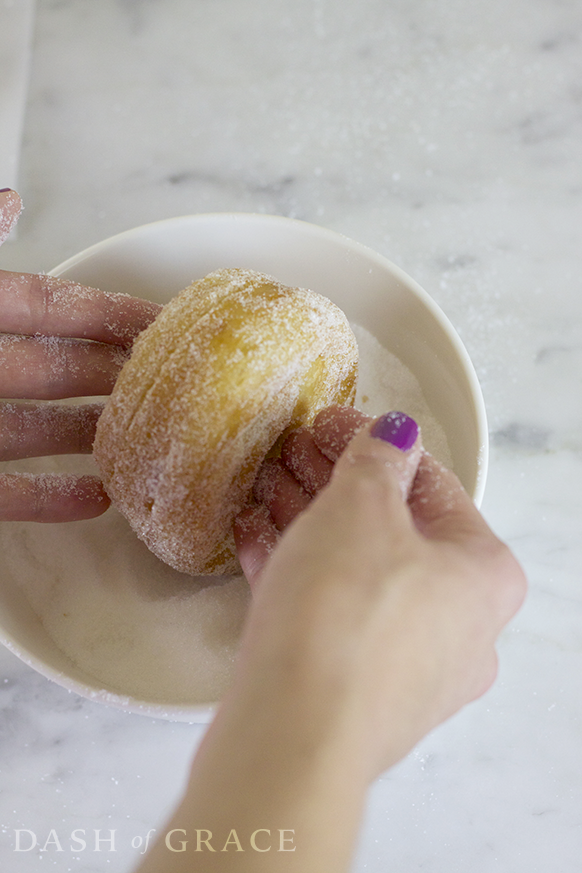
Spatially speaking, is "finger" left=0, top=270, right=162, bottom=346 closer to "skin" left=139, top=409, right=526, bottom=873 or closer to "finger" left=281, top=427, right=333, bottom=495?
"finger" left=281, top=427, right=333, bottom=495

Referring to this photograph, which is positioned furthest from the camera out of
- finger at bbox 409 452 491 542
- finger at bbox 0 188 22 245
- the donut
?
finger at bbox 0 188 22 245

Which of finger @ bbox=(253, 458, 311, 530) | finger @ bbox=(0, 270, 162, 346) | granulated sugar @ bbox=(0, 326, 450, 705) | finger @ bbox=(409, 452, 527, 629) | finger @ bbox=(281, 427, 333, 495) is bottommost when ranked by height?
granulated sugar @ bbox=(0, 326, 450, 705)

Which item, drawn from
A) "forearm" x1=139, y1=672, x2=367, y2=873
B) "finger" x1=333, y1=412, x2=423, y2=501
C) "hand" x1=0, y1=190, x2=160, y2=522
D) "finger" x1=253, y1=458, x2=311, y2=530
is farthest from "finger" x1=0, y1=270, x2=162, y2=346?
"forearm" x1=139, y1=672, x2=367, y2=873

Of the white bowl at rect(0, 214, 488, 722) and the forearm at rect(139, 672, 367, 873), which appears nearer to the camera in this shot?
the forearm at rect(139, 672, 367, 873)

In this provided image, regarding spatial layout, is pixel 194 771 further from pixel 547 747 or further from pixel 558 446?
pixel 558 446

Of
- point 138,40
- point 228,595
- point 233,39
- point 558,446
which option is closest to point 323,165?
point 233,39
